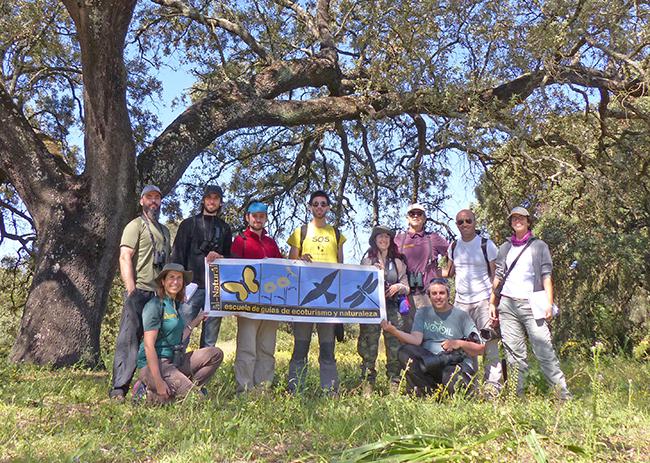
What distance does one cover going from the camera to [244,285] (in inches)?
236

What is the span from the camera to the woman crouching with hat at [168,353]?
4895 millimetres

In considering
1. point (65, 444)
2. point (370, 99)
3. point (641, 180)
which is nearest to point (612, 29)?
point (370, 99)

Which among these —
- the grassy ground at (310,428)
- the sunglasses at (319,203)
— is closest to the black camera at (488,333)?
the grassy ground at (310,428)

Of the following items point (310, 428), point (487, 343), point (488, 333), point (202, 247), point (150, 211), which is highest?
point (150, 211)

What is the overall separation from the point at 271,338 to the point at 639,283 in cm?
857

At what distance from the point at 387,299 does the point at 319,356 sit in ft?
3.17

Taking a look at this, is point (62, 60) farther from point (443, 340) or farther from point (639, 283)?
point (639, 283)

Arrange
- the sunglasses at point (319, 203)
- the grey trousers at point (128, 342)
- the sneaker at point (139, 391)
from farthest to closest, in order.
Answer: the sunglasses at point (319, 203) → the grey trousers at point (128, 342) → the sneaker at point (139, 391)

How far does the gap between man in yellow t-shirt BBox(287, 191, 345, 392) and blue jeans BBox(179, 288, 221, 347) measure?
0.84 meters

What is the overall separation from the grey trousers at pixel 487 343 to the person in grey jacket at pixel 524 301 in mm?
155

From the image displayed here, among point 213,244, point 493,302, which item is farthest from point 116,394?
point 493,302

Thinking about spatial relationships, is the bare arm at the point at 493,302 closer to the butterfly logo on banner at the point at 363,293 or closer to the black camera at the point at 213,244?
the butterfly logo on banner at the point at 363,293

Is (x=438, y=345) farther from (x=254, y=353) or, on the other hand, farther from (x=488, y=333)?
(x=254, y=353)

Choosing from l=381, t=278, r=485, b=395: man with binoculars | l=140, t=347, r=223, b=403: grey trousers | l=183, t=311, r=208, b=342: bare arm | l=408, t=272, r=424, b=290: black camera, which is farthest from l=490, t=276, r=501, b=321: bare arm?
l=183, t=311, r=208, b=342: bare arm
